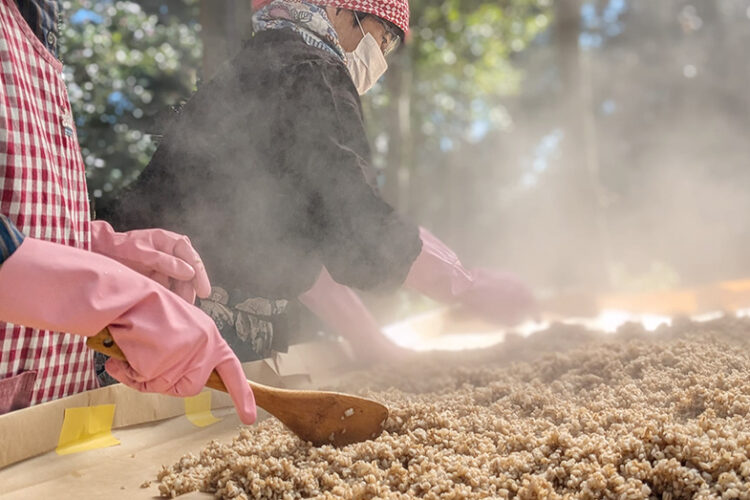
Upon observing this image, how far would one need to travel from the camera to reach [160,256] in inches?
66.2

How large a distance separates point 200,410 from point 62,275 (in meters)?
0.86

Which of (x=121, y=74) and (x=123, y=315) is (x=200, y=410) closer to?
(x=123, y=315)

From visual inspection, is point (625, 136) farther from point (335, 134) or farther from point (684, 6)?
point (335, 134)

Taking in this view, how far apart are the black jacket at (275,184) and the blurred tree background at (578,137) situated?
3410 millimetres

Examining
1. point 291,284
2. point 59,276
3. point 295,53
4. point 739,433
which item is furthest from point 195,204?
point 739,433

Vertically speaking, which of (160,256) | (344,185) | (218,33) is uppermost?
(218,33)

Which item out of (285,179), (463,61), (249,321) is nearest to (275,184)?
(285,179)

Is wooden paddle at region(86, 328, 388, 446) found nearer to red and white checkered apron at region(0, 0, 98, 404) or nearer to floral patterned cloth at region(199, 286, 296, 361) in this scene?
red and white checkered apron at region(0, 0, 98, 404)

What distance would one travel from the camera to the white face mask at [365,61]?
7.12 feet

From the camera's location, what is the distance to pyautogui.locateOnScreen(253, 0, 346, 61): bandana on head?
6.86 feet

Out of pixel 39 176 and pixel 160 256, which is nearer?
pixel 39 176

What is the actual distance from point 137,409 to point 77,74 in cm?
173

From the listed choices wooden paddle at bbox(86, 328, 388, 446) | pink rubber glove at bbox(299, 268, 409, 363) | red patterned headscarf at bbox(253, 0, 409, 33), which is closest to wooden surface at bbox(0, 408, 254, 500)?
wooden paddle at bbox(86, 328, 388, 446)

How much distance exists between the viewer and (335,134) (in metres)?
2.02
